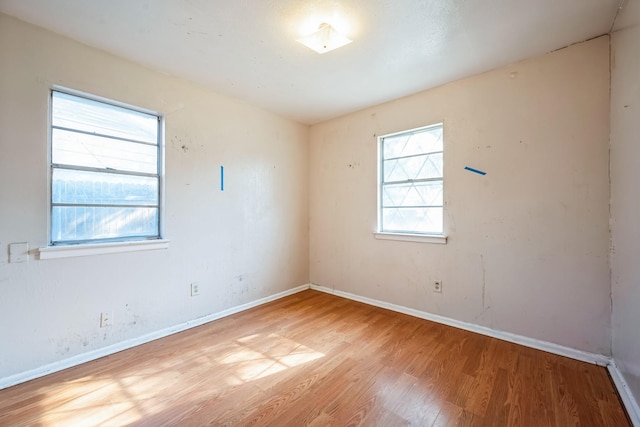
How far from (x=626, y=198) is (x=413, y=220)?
5.37ft

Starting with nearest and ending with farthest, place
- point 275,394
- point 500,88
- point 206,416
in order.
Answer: point 206,416
point 275,394
point 500,88

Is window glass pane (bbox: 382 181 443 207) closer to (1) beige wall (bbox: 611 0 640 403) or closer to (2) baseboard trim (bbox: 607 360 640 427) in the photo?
(1) beige wall (bbox: 611 0 640 403)

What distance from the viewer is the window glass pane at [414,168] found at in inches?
114

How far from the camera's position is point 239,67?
8.02 ft

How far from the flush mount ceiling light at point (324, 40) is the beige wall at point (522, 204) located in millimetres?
1329

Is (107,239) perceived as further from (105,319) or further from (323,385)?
(323,385)

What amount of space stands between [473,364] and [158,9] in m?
3.35

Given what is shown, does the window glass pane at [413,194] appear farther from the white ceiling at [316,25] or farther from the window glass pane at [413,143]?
the white ceiling at [316,25]

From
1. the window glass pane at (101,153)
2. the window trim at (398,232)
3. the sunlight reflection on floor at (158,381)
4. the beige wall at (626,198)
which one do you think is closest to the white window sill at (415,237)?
the window trim at (398,232)

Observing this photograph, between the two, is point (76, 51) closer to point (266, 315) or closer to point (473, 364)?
point (266, 315)

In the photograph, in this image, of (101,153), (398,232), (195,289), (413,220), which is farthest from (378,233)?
(101,153)

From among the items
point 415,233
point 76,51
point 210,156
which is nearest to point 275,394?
point 415,233

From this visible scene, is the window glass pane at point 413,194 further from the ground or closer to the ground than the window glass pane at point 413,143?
closer to the ground

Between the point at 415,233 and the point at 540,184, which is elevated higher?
the point at 540,184
